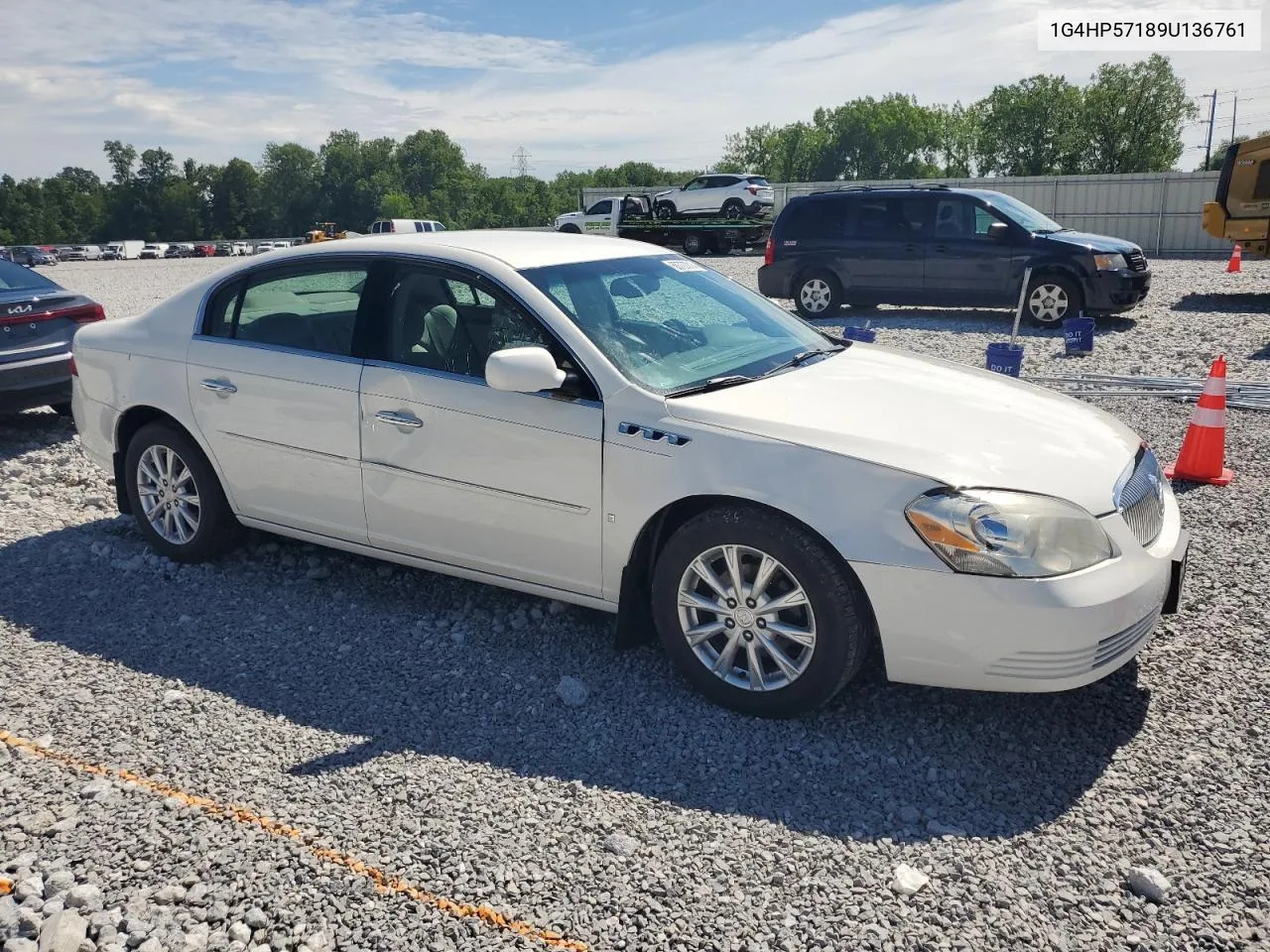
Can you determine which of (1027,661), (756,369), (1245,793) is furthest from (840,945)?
(756,369)

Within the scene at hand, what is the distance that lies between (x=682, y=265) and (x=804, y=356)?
86 centimetres

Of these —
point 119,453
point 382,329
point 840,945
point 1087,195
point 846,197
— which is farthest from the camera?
point 1087,195

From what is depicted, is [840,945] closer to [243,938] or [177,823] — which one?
[243,938]

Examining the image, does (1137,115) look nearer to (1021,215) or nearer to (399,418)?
(1021,215)

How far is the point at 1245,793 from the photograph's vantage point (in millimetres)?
3152

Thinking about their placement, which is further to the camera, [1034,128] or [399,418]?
[1034,128]

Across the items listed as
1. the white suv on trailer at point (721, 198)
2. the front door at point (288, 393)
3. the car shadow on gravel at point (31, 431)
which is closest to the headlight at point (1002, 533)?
the front door at point (288, 393)

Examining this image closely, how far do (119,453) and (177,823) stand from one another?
2.87m

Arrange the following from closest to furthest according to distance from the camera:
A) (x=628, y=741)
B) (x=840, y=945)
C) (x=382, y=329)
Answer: (x=840, y=945) → (x=628, y=741) → (x=382, y=329)

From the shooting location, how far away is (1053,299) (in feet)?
44.0

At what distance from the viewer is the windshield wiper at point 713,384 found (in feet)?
12.7

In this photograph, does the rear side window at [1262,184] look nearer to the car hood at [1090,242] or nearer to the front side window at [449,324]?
the car hood at [1090,242]

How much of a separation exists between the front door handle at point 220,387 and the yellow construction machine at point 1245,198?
51.3 ft

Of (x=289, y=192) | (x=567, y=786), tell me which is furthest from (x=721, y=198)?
(x=289, y=192)
